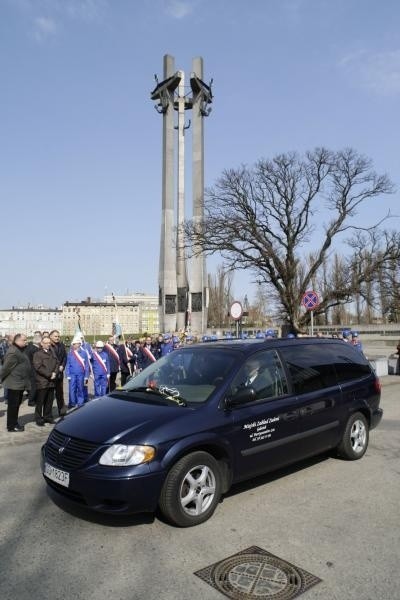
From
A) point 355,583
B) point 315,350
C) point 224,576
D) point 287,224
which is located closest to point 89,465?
point 224,576

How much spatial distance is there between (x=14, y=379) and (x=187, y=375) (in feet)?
16.4

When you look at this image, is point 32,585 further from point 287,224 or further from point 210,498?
point 287,224

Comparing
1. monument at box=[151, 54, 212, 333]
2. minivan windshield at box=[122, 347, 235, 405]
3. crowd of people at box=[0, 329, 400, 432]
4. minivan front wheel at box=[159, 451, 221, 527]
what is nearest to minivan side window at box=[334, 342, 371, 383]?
crowd of people at box=[0, 329, 400, 432]

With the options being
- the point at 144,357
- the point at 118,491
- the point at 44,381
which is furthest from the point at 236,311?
the point at 118,491

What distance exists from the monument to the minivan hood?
3465 centimetres

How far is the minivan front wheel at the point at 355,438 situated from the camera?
6.54 metres

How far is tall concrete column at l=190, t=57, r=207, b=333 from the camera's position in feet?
135

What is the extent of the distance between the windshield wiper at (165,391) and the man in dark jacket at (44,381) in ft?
15.7

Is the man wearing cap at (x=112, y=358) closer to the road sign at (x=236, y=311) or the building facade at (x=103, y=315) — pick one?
the road sign at (x=236, y=311)

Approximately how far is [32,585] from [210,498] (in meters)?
1.73

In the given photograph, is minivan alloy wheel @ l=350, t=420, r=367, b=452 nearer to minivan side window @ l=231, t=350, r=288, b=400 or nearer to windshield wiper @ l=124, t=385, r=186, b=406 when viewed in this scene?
minivan side window @ l=231, t=350, r=288, b=400

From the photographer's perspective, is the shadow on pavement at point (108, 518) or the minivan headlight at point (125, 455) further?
the shadow on pavement at point (108, 518)

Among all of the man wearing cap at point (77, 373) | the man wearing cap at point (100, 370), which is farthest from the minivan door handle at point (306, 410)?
the man wearing cap at point (100, 370)

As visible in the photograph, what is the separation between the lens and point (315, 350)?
6.55 metres
